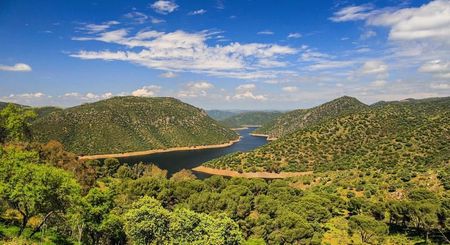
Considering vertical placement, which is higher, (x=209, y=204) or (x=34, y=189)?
(x=34, y=189)

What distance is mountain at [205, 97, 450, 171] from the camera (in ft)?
386

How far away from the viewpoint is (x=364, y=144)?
14712 cm

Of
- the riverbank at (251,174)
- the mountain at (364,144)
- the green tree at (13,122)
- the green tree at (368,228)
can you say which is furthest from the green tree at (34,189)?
the riverbank at (251,174)

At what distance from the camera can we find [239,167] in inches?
5950

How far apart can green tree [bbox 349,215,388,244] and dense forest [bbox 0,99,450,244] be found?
0.15 meters

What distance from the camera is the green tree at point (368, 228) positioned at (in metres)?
53.4

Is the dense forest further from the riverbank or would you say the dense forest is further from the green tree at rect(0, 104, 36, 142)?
the riverbank

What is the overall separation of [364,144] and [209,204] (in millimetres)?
109551

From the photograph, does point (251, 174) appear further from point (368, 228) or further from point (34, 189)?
point (34, 189)

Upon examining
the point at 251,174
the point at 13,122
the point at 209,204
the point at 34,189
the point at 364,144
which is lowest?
the point at 251,174

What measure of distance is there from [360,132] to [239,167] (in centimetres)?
5823

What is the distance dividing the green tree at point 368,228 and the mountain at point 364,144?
59.6 metres

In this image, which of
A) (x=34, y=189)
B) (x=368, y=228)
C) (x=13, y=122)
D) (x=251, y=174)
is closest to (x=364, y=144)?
(x=251, y=174)

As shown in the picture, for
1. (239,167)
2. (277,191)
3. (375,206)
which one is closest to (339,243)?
(375,206)
